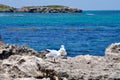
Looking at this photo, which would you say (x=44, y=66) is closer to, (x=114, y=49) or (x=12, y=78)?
(x=12, y=78)

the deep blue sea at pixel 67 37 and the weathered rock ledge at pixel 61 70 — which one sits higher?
the weathered rock ledge at pixel 61 70

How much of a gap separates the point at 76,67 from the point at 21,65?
136 cm

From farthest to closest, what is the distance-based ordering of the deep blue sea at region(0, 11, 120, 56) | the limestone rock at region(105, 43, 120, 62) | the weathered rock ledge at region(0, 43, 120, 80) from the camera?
1. the deep blue sea at region(0, 11, 120, 56)
2. the limestone rock at region(105, 43, 120, 62)
3. the weathered rock ledge at region(0, 43, 120, 80)

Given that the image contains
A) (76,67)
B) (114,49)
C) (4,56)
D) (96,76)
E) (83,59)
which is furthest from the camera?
(4,56)

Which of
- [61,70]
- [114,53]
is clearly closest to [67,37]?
[114,53]

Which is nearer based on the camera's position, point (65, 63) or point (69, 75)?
point (69, 75)

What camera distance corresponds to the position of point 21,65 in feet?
36.8

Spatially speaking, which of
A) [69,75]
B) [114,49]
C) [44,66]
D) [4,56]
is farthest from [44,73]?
[4,56]

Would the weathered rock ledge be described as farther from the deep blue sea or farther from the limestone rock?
the deep blue sea

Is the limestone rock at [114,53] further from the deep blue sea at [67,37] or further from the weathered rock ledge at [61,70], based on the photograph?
the deep blue sea at [67,37]

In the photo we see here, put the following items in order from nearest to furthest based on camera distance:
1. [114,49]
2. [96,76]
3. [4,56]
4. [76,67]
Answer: [96,76], [76,67], [114,49], [4,56]

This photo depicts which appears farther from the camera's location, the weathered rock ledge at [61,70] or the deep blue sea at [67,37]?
the deep blue sea at [67,37]

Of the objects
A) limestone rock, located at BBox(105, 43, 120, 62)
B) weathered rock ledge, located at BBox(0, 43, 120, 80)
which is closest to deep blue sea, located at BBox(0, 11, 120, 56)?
limestone rock, located at BBox(105, 43, 120, 62)

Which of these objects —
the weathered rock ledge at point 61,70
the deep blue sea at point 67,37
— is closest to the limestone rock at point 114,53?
the weathered rock ledge at point 61,70
